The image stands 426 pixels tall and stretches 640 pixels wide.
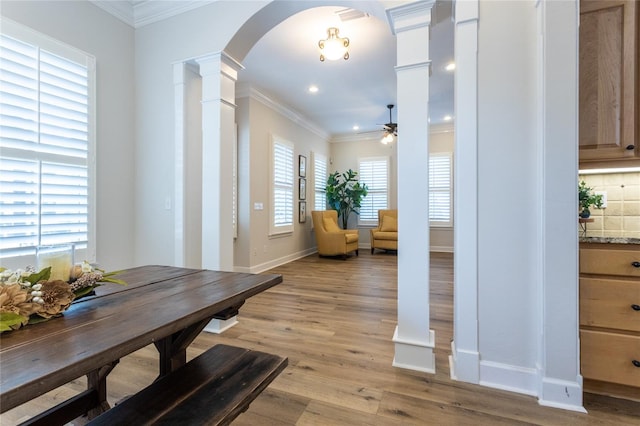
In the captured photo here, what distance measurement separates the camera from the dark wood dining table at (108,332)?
59 centimetres

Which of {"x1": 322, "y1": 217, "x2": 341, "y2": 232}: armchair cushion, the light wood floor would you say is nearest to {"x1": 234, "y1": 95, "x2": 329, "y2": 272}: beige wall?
{"x1": 322, "y1": 217, "x2": 341, "y2": 232}: armchair cushion

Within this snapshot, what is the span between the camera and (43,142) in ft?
6.95

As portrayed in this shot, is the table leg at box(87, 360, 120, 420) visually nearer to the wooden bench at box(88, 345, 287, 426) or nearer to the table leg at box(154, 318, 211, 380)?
the table leg at box(154, 318, 211, 380)

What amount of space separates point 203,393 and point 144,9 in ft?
10.6

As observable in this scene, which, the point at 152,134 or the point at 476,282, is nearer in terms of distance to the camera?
the point at 476,282

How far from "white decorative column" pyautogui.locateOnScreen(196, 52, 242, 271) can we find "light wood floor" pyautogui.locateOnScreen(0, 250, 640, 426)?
714mm

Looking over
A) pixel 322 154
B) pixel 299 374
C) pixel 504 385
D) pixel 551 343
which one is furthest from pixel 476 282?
pixel 322 154

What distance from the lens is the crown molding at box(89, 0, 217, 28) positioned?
255 cm

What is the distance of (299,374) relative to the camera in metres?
1.83

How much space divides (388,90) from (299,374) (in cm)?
430

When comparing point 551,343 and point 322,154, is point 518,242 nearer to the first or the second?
point 551,343

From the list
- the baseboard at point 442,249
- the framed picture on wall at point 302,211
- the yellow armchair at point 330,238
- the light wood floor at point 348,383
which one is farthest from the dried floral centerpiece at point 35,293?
the baseboard at point 442,249

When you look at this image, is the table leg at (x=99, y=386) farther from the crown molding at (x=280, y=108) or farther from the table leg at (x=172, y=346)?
the crown molding at (x=280, y=108)

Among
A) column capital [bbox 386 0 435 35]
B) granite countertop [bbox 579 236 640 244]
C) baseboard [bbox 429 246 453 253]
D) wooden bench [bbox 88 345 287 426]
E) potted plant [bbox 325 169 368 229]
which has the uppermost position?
column capital [bbox 386 0 435 35]
